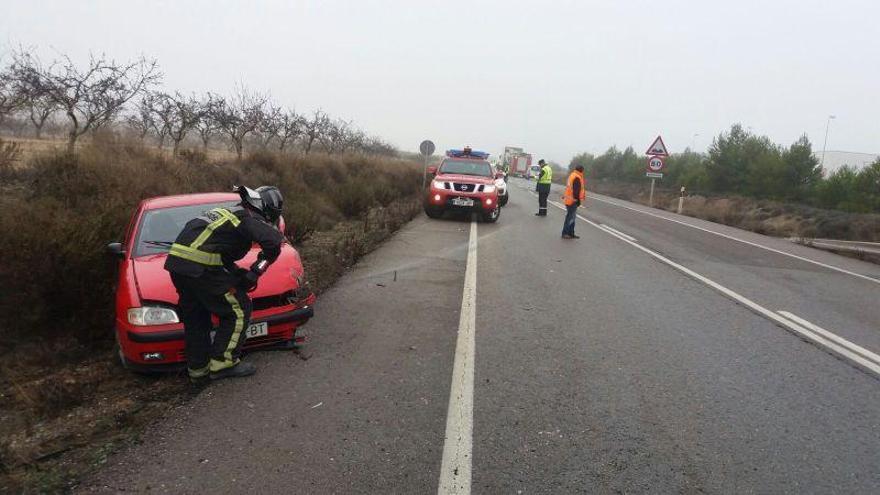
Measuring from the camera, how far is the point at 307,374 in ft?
14.6

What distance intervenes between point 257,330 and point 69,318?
2156 mm

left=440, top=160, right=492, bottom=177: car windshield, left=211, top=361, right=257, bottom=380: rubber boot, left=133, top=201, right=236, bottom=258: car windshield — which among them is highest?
left=440, top=160, right=492, bottom=177: car windshield

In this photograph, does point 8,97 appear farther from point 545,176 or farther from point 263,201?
point 545,176

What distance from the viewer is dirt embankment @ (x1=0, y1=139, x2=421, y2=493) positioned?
337cm

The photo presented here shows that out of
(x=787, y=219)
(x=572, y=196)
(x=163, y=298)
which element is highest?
(x=572, y=196)

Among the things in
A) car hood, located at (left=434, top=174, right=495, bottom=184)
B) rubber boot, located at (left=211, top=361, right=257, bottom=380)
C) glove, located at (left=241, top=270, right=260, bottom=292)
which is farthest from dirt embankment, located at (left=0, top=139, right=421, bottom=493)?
car hood, located at (left=434, top=174, right=495, bottom=184)

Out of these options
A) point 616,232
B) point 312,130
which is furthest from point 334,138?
point 616,232

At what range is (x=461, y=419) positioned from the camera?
3.70 meters

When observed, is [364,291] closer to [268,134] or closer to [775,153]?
[268,134]

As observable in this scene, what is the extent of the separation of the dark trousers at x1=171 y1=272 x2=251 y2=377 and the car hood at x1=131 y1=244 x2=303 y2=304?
0.25 metres

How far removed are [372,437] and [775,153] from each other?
39367 mm

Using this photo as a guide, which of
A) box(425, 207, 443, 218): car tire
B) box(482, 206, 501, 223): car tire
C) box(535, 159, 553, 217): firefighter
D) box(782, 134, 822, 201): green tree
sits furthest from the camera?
box(782, 134, 822, 201): green tree

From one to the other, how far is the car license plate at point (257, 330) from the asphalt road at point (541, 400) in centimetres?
27

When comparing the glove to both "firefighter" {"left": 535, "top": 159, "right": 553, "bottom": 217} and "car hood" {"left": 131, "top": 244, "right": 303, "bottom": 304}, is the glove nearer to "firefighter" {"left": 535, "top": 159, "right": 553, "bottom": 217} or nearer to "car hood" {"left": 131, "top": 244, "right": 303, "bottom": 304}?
"car hood" {"left": 131, "top": 244, "right": 303, "bottom": 304}
